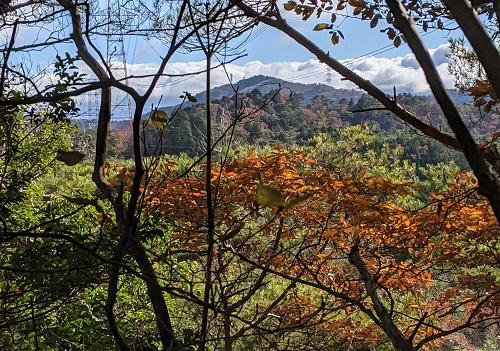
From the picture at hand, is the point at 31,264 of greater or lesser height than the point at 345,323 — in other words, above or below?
above

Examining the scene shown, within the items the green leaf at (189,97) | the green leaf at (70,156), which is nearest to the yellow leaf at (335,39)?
the green leaf at (189,97)

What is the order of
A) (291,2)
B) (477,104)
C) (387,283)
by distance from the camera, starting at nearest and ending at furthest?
1. (477,104)
2. (291,2)
3. (387,283)

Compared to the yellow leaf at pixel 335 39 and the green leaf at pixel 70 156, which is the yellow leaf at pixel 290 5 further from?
the green leaf at pixel 70 156

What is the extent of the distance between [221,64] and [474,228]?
1.99 m

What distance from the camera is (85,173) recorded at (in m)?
7.94

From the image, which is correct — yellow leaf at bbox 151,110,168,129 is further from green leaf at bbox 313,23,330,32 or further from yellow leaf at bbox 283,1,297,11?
yellow leaf at bbox 283,1,297,11

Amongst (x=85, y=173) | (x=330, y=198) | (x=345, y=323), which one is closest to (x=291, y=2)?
(x=330, y=198)

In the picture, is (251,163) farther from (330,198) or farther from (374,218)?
(374,218)

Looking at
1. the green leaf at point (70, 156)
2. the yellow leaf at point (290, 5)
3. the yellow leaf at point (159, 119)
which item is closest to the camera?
the green leaf at point (70, 156)

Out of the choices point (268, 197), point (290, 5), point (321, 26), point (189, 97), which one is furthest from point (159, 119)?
point (290, 5)

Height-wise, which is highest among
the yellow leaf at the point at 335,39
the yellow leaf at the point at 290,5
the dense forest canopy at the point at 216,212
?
the yellow leaf at the point at 290,5

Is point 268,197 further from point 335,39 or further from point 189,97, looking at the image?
point 335,39

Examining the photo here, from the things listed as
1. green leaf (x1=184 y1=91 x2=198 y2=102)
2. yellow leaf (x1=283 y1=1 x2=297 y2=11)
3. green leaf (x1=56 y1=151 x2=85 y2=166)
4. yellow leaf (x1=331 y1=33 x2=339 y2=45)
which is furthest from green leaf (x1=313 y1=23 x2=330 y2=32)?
green leaf (x1=56 y1=151 x2=85 y2=166)

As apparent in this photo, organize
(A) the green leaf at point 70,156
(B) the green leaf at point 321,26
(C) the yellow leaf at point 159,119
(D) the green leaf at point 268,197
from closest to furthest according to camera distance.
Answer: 1. (D) the green leaf at point 268,197
2. (A) the green leaf at point 70,156
3. (C) the yellow leaf at point 159,119
4. (B) the green leaf at point 321,26
